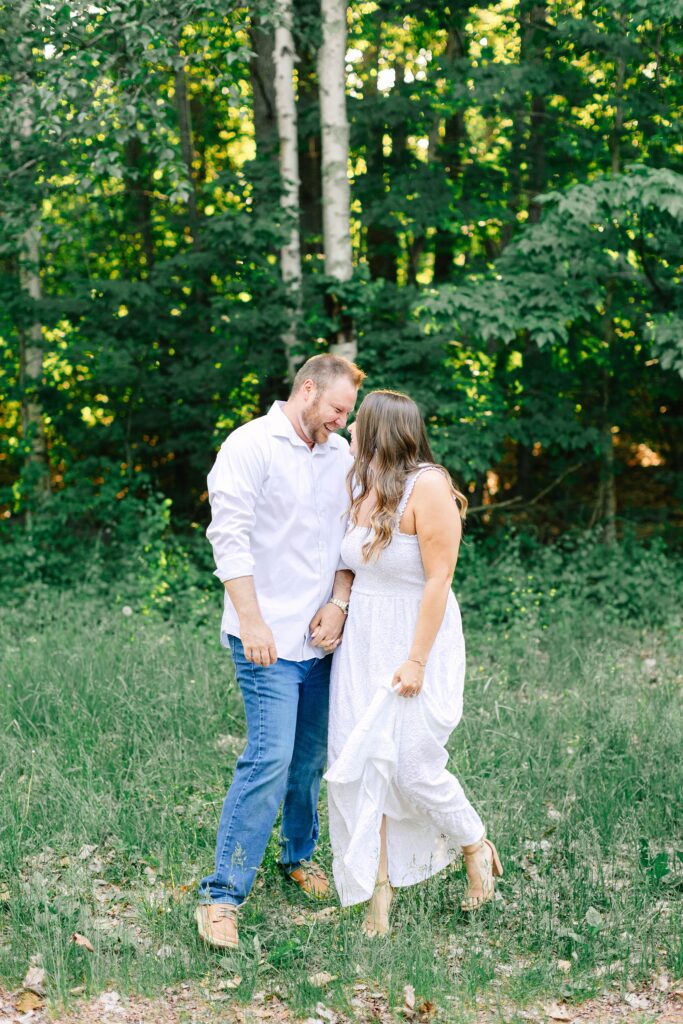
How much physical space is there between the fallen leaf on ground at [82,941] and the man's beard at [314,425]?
206 cm

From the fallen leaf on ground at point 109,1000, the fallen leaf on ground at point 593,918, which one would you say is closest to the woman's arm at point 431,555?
the fallen leaf on ground at point 593,918

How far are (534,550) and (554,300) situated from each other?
3183mm

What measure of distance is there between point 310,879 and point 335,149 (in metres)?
6.49

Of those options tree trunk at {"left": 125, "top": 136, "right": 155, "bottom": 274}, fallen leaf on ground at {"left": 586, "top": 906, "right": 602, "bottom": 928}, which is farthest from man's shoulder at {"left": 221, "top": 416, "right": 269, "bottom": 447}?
tree trunk at {"left": 125, "top": 136, "right": 155, "bottom": 274}

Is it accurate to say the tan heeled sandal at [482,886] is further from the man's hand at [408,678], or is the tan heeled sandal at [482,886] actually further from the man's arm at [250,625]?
the man's arm at [250,625]

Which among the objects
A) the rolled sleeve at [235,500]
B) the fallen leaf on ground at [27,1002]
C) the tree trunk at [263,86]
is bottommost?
the fallen leaf on ground at [27,1002]

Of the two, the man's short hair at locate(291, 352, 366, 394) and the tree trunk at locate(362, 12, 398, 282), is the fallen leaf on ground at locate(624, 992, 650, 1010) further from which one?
the tree trunk at locate(362, 12, 398, 282)

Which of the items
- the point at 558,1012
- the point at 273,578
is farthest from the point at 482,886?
the point at 273,578

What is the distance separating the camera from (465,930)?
3621 mm

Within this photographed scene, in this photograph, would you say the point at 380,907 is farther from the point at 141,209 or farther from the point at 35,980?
the point at 141,209

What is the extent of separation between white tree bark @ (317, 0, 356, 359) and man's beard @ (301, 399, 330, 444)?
501 centimetres

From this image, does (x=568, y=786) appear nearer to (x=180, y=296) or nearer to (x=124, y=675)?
(x=124, y=675)

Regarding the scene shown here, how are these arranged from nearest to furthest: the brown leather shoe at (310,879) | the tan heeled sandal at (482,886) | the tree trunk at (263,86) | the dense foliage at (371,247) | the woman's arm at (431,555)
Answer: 1. the woman's arm at (431,555)
2. the tan heeled sandal at (482,886)
3. the brown leather shoe at (310,879)
4. the dense foliage at (371,247)
5. the tree trunk at (263,86)

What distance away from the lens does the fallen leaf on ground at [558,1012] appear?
3.20 metres
